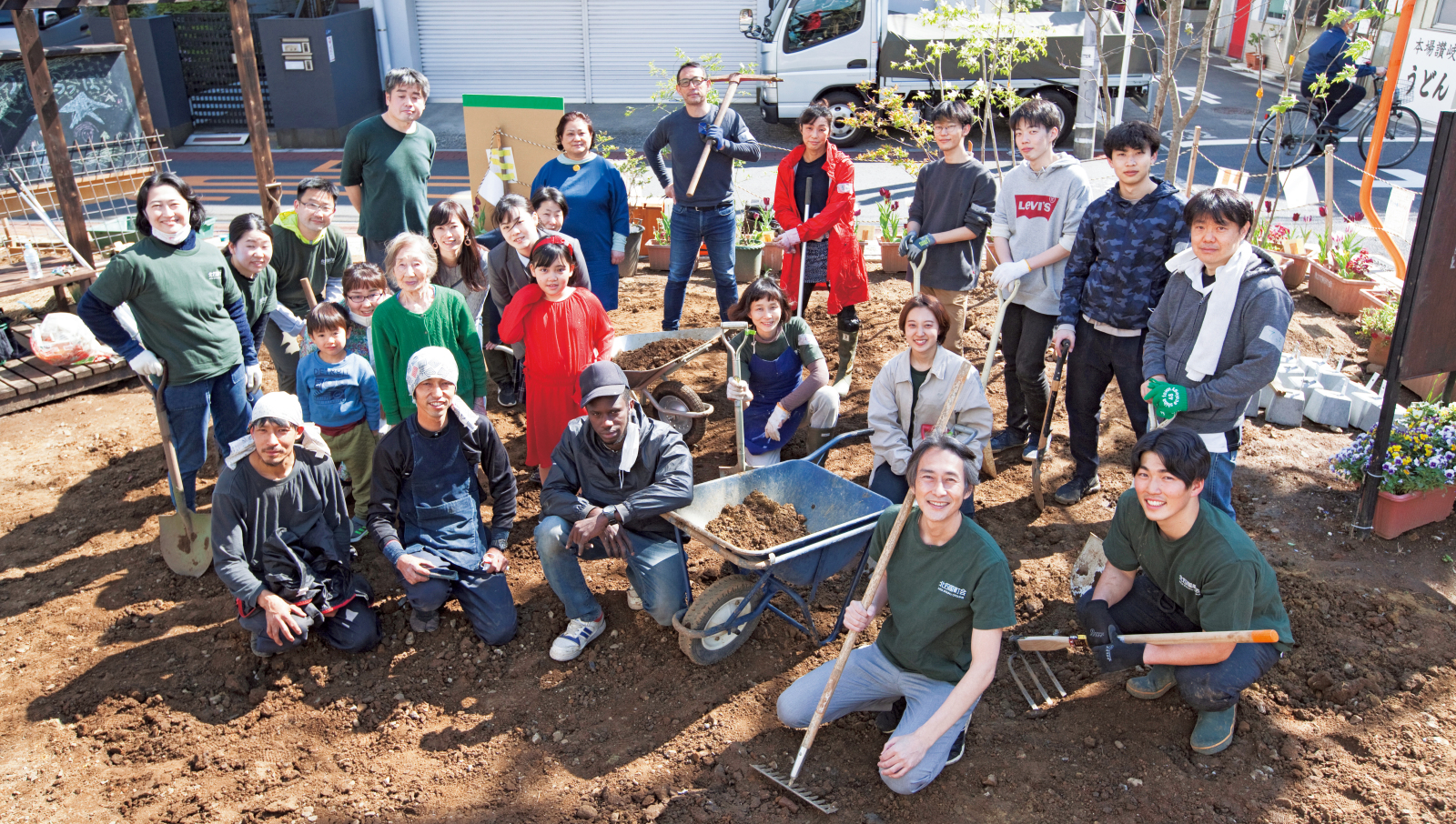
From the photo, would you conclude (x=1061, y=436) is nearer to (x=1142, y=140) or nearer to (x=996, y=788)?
(x=1142, y=140)

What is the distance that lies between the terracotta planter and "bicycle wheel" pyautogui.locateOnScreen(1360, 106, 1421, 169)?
837 cm

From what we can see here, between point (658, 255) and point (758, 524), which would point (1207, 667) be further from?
point (658, 255)

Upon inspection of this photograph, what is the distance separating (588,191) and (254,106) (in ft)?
8.90

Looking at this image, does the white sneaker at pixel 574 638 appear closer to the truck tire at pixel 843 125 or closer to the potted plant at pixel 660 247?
the potted plant at pixel 660 247

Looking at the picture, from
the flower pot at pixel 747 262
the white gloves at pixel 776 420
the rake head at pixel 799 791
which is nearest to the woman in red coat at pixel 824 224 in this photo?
the white gloves at pixel 776 420

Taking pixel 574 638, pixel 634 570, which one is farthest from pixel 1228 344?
pixel 574 638

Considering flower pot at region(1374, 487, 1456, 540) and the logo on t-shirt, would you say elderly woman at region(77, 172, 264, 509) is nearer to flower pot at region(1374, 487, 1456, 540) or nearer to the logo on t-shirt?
the logo on t-shirt

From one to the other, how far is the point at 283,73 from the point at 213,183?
8.71 feet

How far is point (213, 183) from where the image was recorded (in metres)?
13.3

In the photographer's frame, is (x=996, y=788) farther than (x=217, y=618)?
No

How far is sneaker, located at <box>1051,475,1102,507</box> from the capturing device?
5004 millimetres

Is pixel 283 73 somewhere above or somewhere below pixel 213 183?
above

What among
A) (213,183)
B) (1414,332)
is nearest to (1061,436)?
(1414,332)

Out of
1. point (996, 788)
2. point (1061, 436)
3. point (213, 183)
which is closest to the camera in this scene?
point (996, 788)
